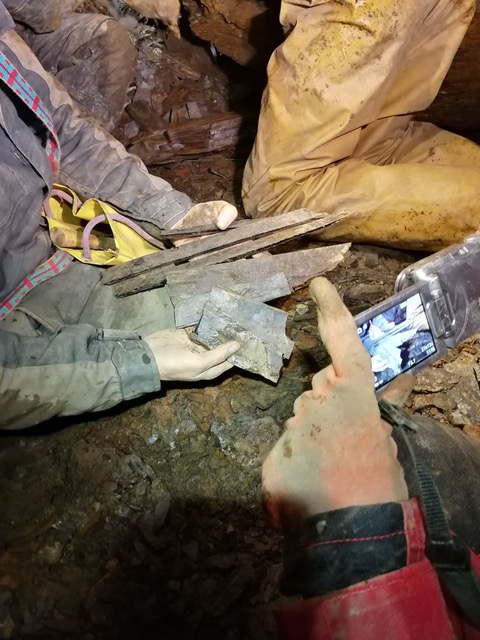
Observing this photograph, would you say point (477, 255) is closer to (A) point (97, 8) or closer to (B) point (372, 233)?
(B) point (372, 233)

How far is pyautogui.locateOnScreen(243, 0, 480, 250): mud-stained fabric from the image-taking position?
2.02 meters

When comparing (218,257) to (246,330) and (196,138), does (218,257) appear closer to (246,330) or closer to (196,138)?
(246,330)

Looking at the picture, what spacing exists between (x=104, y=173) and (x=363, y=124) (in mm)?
1269

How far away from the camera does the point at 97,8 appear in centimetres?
355

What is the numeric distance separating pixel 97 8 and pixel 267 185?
2363mm

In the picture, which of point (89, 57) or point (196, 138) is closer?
point (89, 57)

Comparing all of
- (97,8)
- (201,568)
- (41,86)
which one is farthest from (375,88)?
(97,8)

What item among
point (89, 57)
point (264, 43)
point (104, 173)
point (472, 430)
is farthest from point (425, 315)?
point (89, 57)

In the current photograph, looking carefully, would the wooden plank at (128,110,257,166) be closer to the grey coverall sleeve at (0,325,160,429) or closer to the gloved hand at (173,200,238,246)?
the gloved hand at (173,200,238,246)

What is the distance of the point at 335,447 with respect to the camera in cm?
102

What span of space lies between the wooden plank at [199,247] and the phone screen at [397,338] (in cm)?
67

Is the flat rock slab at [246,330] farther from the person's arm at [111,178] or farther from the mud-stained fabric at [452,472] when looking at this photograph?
the mud-stained fabric at [452,472]

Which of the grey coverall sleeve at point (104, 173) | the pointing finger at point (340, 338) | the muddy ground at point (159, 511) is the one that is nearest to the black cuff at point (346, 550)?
the pointing finger at point (340, 338)

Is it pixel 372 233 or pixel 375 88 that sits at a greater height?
pixel 375 88
